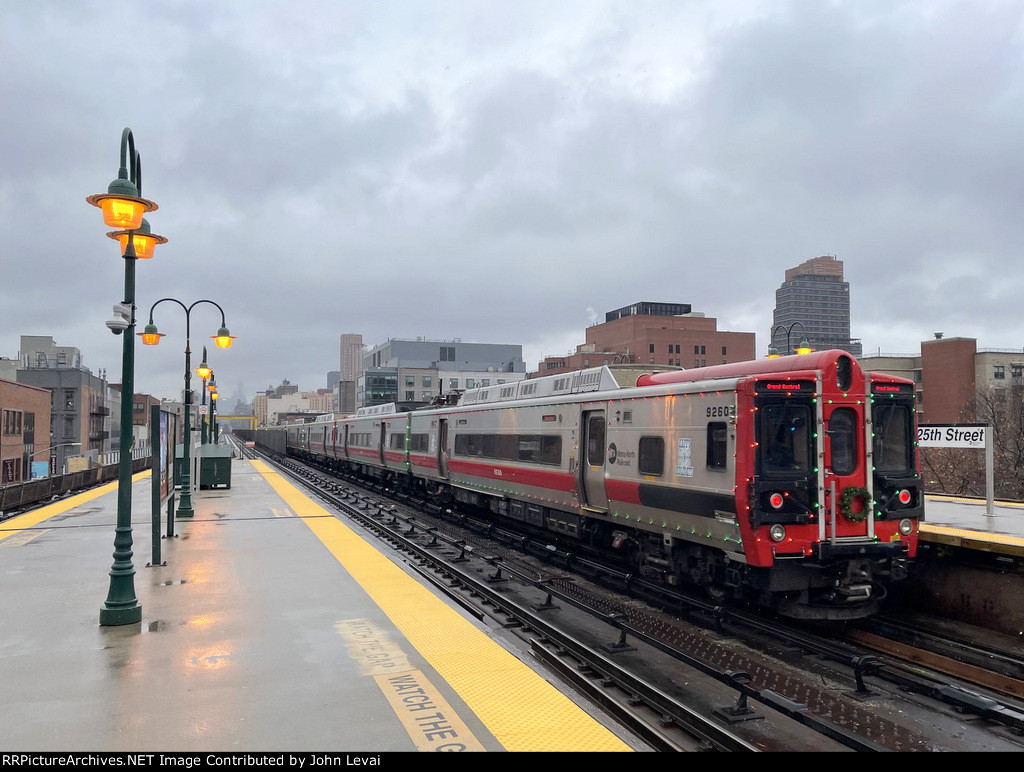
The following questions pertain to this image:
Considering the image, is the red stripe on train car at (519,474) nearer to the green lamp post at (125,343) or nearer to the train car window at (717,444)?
the train car window at (717,444)

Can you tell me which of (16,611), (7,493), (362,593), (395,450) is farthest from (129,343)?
(395,450)

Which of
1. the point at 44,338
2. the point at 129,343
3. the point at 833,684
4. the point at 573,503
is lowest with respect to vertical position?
the point at 833,684

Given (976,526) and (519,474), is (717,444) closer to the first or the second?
(976,526)

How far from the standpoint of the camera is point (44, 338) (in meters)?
89.6

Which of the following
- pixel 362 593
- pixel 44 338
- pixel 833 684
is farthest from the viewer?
pixel 44 338

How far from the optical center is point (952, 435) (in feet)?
46.8

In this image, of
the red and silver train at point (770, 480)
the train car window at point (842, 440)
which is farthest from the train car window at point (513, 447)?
the train car window at point (842, 440)

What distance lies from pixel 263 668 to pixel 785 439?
6845 mm

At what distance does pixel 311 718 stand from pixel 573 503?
28.6 ft

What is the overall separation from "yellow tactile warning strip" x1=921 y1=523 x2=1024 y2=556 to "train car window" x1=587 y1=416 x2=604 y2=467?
5.33 m

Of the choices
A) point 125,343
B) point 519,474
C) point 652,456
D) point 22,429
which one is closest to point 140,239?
point 125,343

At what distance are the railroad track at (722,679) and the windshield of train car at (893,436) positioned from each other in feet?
8.43

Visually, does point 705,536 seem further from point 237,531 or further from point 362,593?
point 237,531

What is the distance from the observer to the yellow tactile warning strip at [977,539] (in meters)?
10.0
